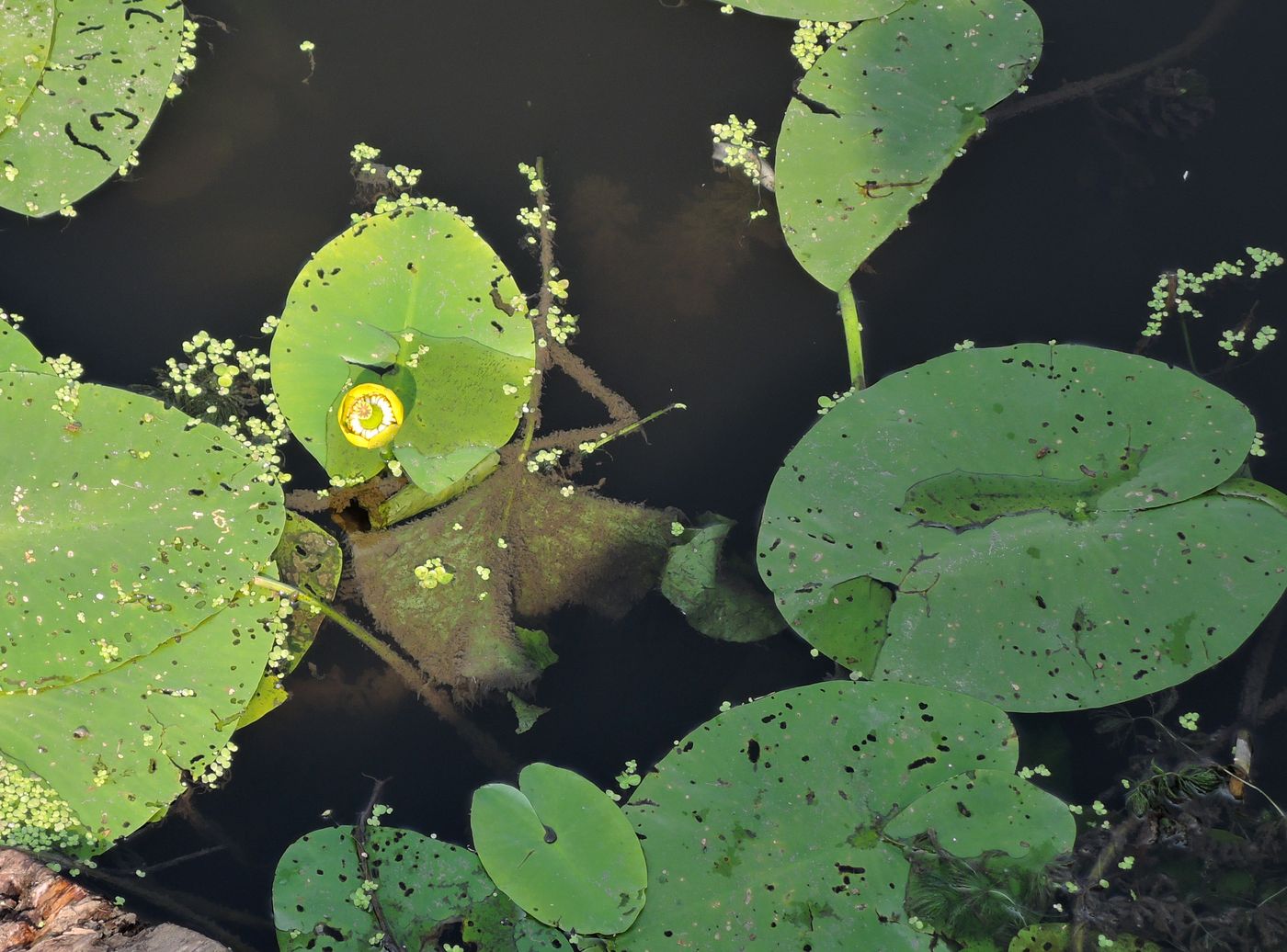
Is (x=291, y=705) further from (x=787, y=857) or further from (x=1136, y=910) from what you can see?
(x=1136, y=910)

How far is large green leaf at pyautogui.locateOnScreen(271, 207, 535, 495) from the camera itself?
2807 mm

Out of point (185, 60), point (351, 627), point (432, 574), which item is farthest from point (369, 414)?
point (185, 60)

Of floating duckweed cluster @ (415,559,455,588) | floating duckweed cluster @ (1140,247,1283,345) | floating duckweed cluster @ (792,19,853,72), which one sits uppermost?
floating duckweed cluster @ (792,19,853,72)

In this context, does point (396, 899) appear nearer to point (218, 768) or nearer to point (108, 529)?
point (218, 768)

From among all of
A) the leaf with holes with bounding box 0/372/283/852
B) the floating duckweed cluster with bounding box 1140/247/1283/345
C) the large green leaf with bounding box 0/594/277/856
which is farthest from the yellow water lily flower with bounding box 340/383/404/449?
the floating duckweed cluster with bounding box 1140/247/1283/345

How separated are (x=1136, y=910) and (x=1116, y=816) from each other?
26 cm

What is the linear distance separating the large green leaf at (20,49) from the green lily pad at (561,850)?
2507mm

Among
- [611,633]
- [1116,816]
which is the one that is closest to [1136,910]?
Result: [1116,816]

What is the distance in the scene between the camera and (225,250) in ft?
10.2

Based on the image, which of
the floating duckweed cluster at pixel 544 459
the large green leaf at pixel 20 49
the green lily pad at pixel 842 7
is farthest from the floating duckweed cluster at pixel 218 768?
the green lily pad at pixel 842 7

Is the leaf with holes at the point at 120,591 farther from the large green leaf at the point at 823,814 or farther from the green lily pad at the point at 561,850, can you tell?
the large green leaf at the point at 823,814

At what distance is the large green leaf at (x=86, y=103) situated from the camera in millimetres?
2891

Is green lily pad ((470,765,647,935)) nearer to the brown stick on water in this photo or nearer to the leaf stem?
the leaf stem

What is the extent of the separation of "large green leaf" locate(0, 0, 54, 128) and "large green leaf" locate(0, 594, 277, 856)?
170 centimetres
